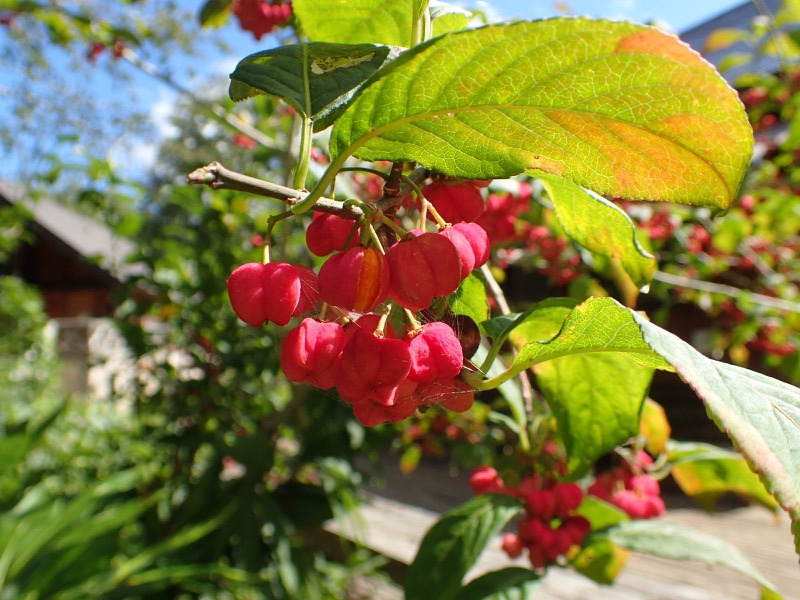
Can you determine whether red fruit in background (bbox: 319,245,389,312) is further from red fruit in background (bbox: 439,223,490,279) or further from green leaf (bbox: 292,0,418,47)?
green leaf (bbox: 292,0,418,47)

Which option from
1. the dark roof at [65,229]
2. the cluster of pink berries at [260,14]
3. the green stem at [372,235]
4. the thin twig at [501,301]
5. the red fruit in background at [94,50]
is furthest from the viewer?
Result: the dark roof at [65,229]

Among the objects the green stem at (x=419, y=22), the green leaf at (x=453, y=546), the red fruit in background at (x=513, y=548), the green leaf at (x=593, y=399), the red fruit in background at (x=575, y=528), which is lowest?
the red fruit in background at (x=513, y=548)

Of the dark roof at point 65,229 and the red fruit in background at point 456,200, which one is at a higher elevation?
the red fruit in background at point 456,200

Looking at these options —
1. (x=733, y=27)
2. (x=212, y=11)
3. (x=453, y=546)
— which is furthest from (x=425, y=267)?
(x=733, y=27)

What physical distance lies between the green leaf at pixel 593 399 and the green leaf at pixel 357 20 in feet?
1.10

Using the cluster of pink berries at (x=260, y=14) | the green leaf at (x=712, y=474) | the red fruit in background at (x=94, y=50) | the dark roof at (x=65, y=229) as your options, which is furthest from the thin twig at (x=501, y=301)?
the dark roof at (x=65, y=229)

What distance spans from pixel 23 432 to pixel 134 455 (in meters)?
0.70

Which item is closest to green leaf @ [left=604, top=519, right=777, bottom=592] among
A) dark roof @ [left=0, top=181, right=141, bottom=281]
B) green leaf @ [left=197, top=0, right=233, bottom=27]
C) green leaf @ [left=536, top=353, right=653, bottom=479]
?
green leaf @ [left=536, top=353, right=653, bottom=479]

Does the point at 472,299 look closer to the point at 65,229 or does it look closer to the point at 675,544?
the point at 675,544

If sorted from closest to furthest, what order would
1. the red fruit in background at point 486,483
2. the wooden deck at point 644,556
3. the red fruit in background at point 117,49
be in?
the red fruit in background at point 486,483 < the wooden deck at point 644,556 < the red fruit in background at point 117,49

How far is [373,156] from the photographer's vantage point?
429 millimetres

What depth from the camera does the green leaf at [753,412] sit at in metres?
0.29

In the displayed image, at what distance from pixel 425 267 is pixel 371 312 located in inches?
3.2

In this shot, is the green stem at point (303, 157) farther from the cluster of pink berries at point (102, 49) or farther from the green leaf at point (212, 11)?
the cluster of pink berries at point (102, 49)
